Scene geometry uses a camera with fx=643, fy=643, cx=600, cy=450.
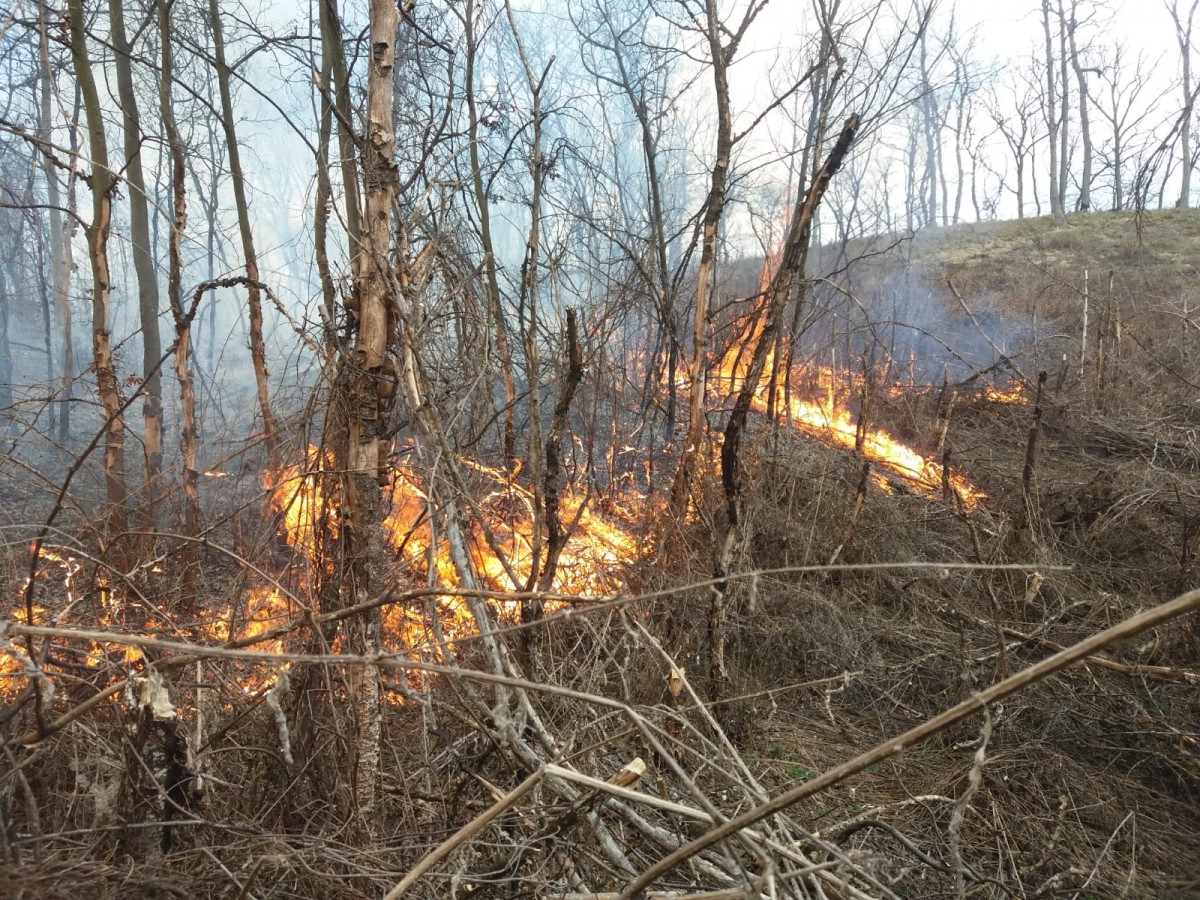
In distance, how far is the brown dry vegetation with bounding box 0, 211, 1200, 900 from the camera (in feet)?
5.98

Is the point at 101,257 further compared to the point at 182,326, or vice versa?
the point at 101,257


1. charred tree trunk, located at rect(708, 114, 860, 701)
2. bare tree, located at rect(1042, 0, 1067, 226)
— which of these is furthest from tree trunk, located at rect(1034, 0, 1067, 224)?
charred tree trunk, located at rect(708, 114, 860, 701)

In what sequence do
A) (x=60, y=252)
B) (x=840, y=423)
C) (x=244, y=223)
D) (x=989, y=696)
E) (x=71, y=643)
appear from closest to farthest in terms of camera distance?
(x=989, y=696) < (x=71, y=643) < (x=244, y=223) < (x=840, y=423) < (x=60, y=252)

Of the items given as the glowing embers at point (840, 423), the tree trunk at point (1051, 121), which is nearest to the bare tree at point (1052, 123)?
the tree trunk at point (1051, 121)

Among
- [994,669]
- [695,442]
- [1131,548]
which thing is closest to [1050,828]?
[994,669]

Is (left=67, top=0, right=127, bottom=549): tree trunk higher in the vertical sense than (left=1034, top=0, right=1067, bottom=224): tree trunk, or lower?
lower

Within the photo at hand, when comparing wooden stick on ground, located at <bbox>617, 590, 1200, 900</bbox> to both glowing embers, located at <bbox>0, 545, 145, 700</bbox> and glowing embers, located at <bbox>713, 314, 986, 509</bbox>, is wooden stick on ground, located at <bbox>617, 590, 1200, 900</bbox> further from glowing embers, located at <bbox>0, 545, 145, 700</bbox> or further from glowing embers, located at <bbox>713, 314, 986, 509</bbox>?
glowing embers, located at <bbox>713, 314, 986, 509</bbox>

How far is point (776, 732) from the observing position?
3.93 meters

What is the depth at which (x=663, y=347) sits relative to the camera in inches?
271

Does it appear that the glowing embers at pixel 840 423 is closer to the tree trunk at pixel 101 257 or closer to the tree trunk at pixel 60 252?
the tree trunk at pixel 101 257

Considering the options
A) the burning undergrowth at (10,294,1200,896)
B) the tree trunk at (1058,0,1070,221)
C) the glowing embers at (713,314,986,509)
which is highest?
the tree trunk at (1058,0,1070,221)

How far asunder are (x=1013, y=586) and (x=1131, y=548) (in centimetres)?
161

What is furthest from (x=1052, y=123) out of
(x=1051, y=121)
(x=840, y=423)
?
(x=840, y=423)

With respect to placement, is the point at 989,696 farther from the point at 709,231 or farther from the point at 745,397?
the point at 709,231
